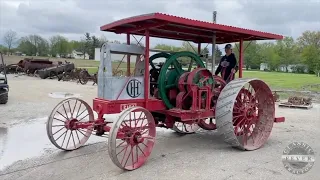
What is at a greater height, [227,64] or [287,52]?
[287,52]

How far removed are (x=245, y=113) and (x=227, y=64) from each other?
1298 mm

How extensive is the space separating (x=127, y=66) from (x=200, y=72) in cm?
131

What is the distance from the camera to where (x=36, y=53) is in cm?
6962

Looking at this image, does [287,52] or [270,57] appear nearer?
[287,52]

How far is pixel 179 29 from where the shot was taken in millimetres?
5738

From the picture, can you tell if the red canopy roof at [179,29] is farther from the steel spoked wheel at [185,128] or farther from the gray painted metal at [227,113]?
the steel spoked wheel at [185,128]

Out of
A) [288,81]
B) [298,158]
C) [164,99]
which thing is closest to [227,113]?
[164,99]

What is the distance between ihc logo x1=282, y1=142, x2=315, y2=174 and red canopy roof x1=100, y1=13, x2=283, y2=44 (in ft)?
7.09

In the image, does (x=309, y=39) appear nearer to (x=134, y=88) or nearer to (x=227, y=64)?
(x=227, y=64)

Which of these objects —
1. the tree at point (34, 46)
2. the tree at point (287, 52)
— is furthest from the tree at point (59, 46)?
the tree at point (287, 52)

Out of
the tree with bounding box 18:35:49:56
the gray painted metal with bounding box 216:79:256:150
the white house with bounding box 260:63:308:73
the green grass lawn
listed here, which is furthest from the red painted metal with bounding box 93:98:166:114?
the tree with bounding box 18:35:49:56

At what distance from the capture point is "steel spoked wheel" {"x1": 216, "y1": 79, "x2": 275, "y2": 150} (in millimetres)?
5387

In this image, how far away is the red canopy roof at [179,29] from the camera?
4742 mm

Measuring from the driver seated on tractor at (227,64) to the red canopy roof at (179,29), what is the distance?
0.29 metres
